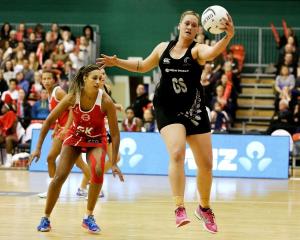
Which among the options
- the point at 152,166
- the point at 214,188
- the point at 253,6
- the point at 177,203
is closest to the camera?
the point at 177,203

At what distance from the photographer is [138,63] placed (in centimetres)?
863

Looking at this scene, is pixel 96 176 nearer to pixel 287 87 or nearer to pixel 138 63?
pixel 138 63

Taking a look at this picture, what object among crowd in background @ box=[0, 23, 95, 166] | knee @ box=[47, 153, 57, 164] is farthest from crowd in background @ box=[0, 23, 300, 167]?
knee @ box=[47, 153, 57, 164]

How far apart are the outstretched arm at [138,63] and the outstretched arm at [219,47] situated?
0.51m

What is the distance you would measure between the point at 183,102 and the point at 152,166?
28.0ft

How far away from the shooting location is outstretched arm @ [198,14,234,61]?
301 inches

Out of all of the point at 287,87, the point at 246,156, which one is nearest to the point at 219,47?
the point at 246,156

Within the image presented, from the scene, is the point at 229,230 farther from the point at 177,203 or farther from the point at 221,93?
the point at 221,93

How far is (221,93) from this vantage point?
19266mm

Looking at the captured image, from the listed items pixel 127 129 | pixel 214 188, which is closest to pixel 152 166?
pixel 127 129

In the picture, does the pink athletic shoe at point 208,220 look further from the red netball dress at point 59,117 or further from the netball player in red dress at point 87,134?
the red netball dress at point 59,117

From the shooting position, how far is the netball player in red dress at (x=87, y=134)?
336 inches

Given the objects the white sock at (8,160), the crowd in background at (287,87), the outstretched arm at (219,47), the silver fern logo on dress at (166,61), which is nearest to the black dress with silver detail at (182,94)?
the silver fern logo on dress at (166,61)

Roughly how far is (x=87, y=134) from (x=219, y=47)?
1.89 meters
